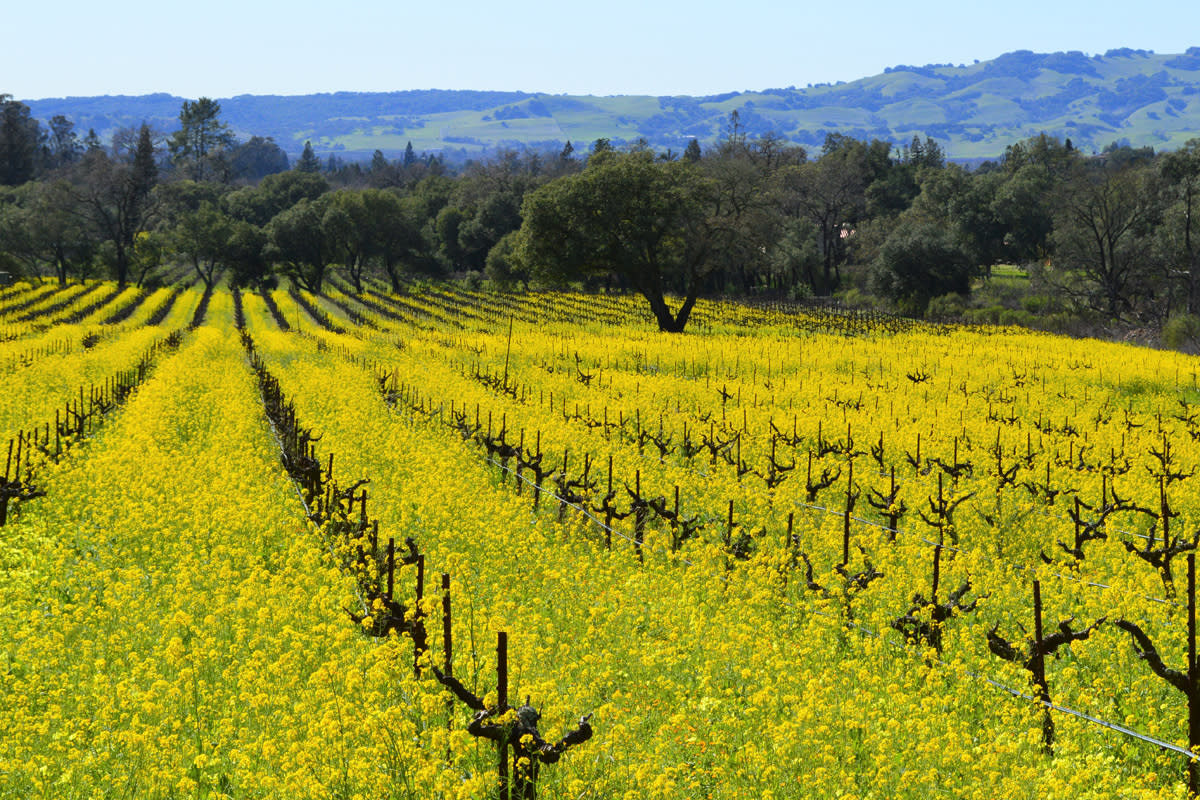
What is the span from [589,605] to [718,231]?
45.3 meters

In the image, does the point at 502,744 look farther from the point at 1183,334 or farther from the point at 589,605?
the point at 1183,334

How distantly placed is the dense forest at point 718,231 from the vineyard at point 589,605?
30122 millimetres

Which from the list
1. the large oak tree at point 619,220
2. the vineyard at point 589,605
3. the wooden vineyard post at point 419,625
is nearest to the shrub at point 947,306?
the large oak tree at point 619,220

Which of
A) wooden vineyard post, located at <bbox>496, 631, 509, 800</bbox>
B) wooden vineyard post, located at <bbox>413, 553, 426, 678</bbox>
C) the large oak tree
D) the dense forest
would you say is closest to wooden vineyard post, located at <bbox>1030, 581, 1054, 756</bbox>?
wooden vineyard post, located at <bbox>496, 631, 509, 800</bbox>

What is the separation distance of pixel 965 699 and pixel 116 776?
6427mm

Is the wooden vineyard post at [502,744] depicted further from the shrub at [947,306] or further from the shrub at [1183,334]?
the shrub at [947,306]

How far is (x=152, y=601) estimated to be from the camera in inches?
380

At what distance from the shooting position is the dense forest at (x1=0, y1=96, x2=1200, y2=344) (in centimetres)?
5375

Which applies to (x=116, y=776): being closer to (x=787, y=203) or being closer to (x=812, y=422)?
(x=812, y=422)

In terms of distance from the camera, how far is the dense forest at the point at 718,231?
53.8 meters

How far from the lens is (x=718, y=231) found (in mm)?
53531

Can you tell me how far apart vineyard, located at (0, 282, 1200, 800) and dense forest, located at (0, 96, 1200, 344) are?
3012 centimetres

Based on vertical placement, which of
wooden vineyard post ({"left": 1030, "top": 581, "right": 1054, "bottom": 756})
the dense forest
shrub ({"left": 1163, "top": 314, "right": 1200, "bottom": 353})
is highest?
the dense forest

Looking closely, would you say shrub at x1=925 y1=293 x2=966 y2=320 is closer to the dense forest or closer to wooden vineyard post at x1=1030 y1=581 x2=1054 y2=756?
the dense forest
